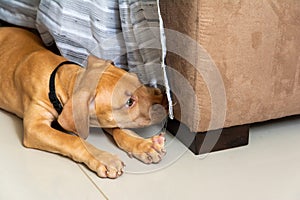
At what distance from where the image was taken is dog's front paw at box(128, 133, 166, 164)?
3.75ft

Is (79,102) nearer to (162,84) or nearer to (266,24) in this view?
(162,84)

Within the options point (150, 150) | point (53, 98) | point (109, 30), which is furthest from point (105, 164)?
point (109, 30)

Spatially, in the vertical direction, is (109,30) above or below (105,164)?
above

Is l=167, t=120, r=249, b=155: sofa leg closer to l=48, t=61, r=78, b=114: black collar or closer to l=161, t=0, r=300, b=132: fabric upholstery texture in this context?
l=161, t=0, r=300, b=132: fabric upholstery texture

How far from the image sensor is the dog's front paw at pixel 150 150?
1144 millimetres

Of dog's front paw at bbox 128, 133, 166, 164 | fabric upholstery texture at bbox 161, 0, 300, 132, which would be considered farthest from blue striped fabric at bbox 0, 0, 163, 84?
dog's front paw at bbox 128, 133, 166, 164

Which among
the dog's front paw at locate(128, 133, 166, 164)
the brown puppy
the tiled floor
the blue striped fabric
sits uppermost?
the blue striped fabric

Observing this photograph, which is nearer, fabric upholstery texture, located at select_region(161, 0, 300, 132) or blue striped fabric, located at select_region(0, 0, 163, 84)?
fabric upholstery texture, located at select_region(161, 0, 300, 132)

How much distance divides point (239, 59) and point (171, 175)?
30 centimetres

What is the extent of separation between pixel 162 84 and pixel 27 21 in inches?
21.5

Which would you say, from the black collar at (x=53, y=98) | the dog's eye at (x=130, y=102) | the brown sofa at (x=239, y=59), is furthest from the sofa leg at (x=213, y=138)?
the black collar at (x=53, y=98)

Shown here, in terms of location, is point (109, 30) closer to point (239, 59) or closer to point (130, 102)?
point (130, 102)

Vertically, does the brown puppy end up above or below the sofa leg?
above

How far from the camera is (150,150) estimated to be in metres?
1.15
